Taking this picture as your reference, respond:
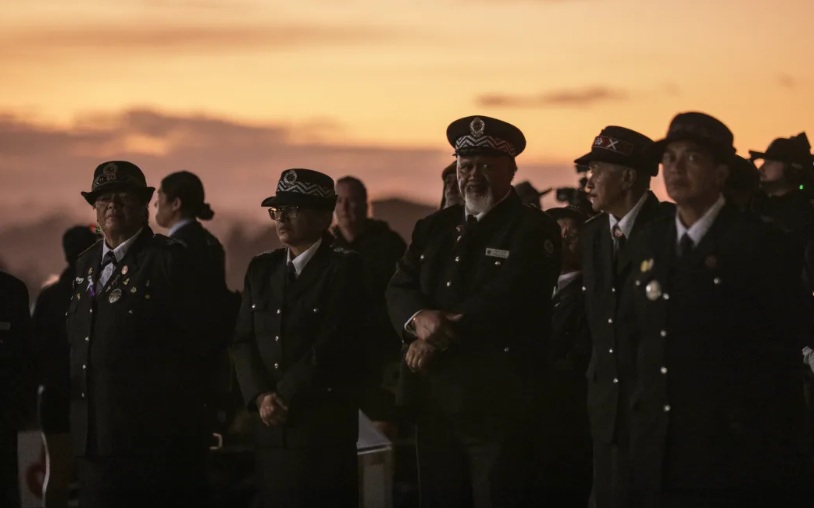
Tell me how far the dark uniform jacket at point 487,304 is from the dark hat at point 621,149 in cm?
39

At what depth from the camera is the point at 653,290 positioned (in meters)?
6.23

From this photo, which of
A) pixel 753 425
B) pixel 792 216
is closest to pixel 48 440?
pixel 792 216

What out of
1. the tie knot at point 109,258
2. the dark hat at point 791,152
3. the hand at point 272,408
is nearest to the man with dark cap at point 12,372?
the tie knot at point 109,258

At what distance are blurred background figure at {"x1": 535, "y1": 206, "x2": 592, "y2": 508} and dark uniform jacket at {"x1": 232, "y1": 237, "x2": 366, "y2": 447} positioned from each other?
108cm

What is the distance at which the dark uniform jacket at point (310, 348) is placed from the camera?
313 inches

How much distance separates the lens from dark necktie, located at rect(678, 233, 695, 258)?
242 inches

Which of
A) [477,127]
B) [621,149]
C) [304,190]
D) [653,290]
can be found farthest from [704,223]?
[304,190]

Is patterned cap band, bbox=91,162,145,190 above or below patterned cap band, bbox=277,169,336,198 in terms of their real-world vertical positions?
above

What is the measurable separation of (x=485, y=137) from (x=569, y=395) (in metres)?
1.81

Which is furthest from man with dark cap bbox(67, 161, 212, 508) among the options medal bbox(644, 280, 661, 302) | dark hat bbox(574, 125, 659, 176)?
medal bbox(644, 280, 661, 302)

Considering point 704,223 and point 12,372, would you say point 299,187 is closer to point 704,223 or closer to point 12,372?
point 12,372

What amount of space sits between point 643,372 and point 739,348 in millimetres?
424

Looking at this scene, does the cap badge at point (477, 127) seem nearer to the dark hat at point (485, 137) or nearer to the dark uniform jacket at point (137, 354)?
the dark hat at point (485, 137)

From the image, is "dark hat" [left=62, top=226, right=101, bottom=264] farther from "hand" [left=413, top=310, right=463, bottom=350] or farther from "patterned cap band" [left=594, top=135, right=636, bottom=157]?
"patterned cap band" [left=594, top=135, right=636, bottom=157]
